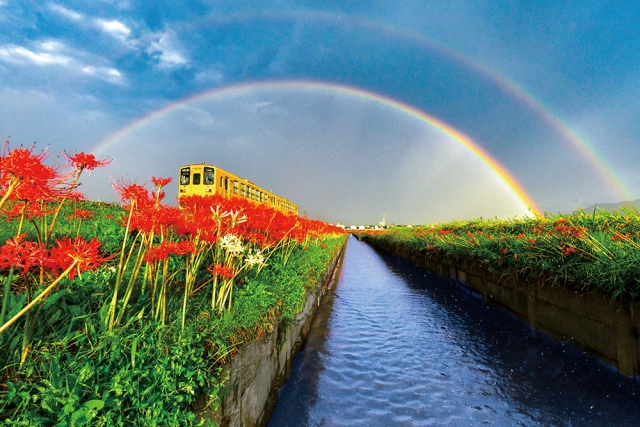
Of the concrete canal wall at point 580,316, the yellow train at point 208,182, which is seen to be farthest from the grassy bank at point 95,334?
the yellow train at point 208,182

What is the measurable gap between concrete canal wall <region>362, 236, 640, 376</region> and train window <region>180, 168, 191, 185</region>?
15.0m

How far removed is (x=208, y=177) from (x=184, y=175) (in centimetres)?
175

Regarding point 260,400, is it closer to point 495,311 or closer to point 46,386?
point 46,386

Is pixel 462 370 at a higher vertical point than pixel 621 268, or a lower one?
lower

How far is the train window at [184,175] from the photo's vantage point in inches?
708

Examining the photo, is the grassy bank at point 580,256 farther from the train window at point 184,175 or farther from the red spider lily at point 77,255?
the train window at point 184,175

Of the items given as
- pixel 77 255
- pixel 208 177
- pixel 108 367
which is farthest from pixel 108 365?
pixel 208 177

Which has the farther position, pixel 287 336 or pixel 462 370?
pixel 462 370

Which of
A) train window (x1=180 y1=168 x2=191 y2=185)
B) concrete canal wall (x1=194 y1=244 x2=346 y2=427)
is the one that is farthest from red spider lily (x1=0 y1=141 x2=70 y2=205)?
train window (x1=180 y1=168 x2=191 y2=185)

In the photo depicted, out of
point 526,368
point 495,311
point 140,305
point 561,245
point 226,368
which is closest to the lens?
point 226,368

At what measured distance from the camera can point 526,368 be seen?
494 cm

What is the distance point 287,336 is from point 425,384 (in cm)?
191

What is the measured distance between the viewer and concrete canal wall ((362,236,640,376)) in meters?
4.00

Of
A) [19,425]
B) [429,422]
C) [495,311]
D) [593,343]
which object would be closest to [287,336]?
[429,422]
